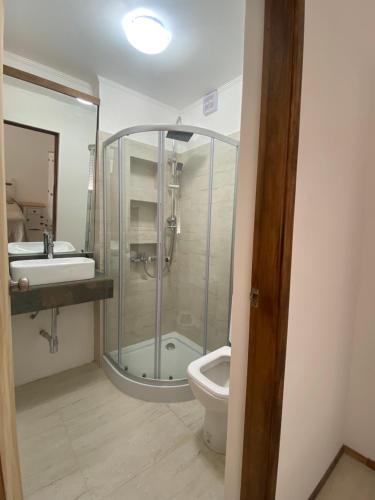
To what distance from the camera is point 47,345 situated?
1.98 m

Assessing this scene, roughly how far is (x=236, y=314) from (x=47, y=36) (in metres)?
2.05

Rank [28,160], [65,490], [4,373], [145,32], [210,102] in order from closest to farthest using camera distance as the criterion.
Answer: [4,373]
[65,490]
[145,32]
[28,160]
[210,102]

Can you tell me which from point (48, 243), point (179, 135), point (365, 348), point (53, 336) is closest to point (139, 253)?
point (48, 243)

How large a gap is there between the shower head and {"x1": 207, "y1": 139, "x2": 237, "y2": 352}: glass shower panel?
25 cm

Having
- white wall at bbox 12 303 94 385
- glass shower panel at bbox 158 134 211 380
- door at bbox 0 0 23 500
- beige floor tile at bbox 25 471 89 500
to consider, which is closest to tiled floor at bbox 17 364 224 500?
beige floor tile at bbox 25 471 89 500

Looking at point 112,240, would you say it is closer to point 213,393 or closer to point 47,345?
point 47,345

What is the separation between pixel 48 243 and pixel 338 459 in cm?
234

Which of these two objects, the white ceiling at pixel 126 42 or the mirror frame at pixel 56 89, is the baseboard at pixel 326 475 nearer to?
the mirror frame at pixel 56 89

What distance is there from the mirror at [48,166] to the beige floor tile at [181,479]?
5.17ft

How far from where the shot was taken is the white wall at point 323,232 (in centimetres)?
79

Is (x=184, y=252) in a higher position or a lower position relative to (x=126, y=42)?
lower

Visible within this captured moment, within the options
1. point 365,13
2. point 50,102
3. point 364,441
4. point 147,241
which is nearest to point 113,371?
point 147,241

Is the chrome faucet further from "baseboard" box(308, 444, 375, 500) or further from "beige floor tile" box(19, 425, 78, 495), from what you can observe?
"baseboard" box(308, 444, 375, 500)

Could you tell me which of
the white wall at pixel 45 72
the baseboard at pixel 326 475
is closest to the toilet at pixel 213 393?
the baseboard at pixel 326 475
